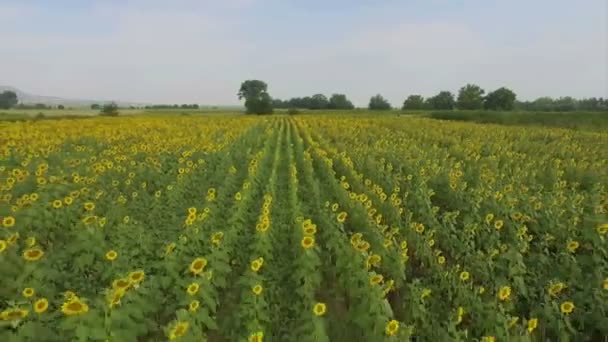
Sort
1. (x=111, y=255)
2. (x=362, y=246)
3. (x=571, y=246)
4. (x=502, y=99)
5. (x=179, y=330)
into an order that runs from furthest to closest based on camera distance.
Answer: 1. (x=502, y=99)
2. (x=571, y=246)
3. (x=362, y=246)
4. (x=111, y=255)
5. (x=179, y=330)

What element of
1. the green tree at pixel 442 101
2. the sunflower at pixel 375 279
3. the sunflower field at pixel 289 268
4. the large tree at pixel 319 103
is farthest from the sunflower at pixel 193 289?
the large tree at pixel 319 103

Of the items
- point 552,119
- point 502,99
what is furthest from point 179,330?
point 502,99

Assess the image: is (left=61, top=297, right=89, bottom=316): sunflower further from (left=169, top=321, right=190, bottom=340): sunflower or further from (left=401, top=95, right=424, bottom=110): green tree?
(left=401, top=95, right=424, bottom=110): green tree

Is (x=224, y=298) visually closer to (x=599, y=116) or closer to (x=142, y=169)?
(x=142, y=169)

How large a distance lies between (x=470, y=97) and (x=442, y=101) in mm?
7199

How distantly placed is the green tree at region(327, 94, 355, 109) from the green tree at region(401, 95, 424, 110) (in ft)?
50.8

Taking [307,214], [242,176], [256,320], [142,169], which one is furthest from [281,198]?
[256,320]

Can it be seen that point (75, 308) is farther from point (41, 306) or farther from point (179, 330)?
point (179, 330)

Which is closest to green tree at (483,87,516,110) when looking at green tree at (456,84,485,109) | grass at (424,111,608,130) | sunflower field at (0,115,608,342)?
green tree at (456,84,485,109)

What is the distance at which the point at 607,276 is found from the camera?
4.35 meters

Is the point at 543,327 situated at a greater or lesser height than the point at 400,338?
lesser

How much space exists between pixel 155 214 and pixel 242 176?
13.8 feet

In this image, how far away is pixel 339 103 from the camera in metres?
112

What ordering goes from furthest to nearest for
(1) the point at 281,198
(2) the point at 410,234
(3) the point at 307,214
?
(1) the point at 281,198 → (3) the point at 307,214 → (2) the point at 410,234
